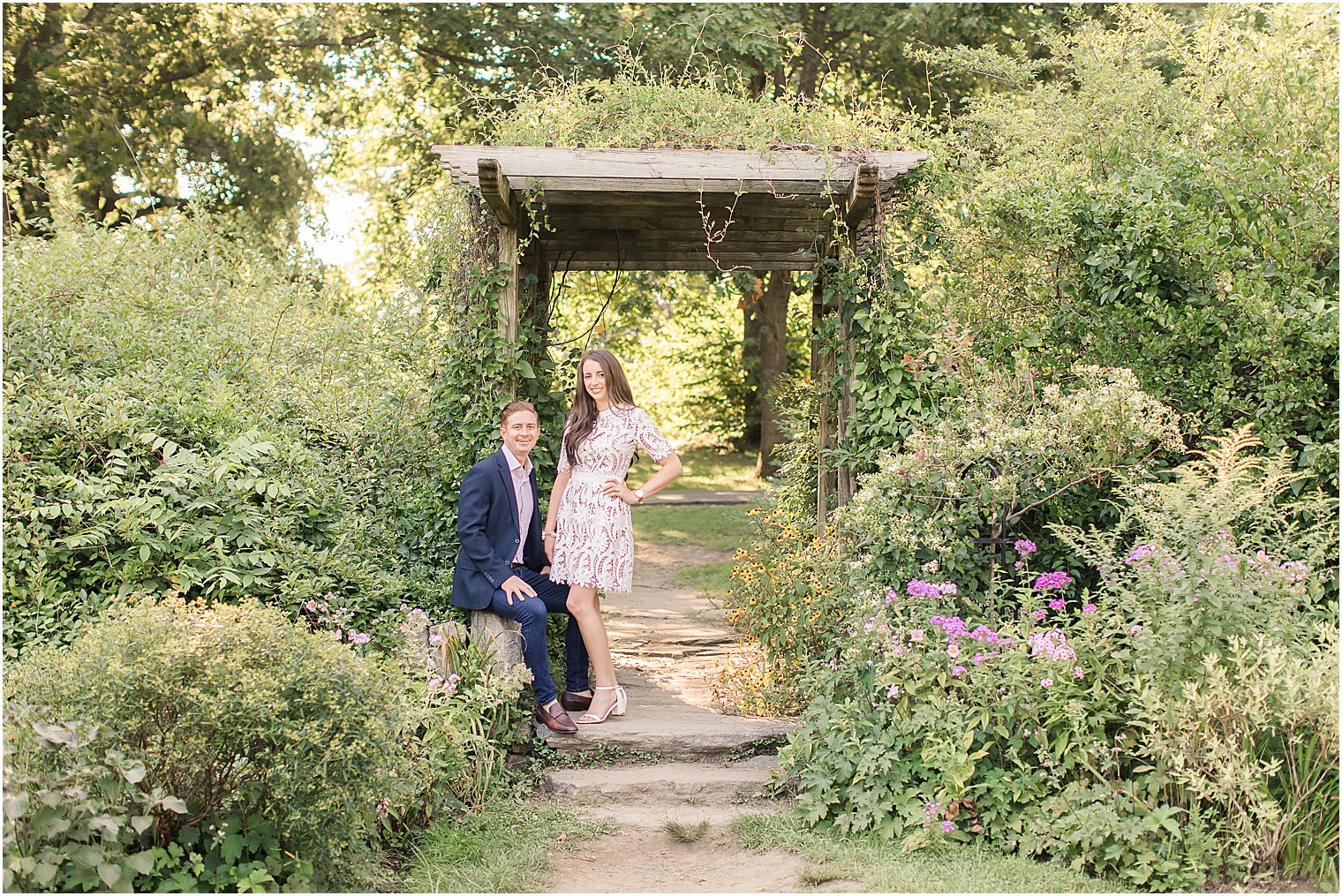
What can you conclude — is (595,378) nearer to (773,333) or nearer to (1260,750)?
(1260,750)

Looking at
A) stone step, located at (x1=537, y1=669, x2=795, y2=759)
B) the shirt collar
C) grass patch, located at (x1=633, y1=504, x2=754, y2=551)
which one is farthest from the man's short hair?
grass patch, located at (x1=633, y1=504, x2=754, y2=551)

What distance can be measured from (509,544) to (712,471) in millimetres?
14261

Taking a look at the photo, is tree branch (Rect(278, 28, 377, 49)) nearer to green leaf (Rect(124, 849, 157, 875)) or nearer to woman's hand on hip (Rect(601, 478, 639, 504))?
Answer: woman's hand on hip (Rect(601, 478, 639, 504))

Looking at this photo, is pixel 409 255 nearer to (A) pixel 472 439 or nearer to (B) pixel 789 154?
(A) pixel 472 439

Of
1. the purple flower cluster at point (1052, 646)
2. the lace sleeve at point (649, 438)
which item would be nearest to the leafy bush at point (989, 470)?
the purple flower cluster at point (1052, 646)

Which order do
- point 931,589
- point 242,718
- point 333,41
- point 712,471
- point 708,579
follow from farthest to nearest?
point 712,471 < point 333,41 < point 708,579 < point 931,589 < point 242,718

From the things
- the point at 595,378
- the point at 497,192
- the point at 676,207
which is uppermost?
the point at 676,207

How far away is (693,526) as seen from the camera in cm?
1347

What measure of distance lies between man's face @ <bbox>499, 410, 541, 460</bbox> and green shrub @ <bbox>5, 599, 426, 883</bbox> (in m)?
1.71

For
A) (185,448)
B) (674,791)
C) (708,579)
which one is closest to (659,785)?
(674,791)

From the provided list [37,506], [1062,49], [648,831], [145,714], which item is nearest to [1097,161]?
[1062,49]

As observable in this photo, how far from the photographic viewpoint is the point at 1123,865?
12.0 ft

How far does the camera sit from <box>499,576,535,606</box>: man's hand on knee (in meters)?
5.04

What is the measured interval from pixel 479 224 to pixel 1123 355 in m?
3.56
